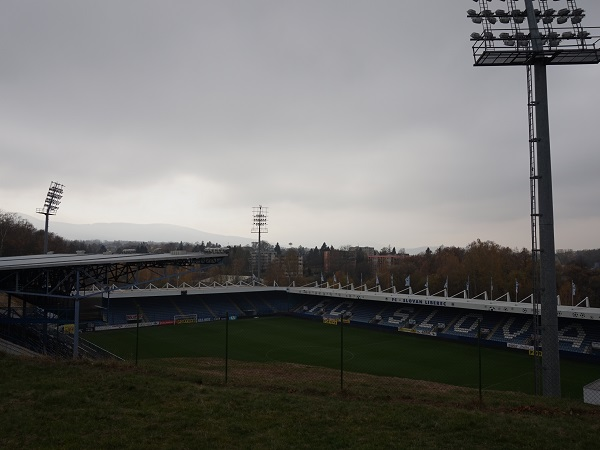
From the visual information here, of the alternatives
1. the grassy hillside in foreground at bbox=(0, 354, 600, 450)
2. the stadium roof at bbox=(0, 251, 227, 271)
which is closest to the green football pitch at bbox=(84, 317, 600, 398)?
the stadium roof at bbox=(0, 251, 227, 271)

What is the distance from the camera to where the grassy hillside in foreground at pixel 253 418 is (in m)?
8.51

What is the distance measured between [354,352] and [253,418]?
30.2m

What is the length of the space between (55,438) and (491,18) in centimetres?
2061

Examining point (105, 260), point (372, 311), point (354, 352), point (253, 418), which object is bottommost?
point (354, 352)

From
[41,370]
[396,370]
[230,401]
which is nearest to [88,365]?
[41,370]

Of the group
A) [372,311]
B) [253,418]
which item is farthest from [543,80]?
[372,311]

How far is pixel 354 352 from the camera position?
127 feet

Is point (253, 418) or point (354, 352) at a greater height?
point (253, 418)

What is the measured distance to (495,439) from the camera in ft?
28.8

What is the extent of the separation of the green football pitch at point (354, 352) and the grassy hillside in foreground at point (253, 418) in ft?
49.6

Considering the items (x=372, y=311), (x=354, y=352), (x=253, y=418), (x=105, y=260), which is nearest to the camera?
(x=253, y=418)

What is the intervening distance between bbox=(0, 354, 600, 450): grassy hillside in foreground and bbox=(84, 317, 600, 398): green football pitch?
1511 cm

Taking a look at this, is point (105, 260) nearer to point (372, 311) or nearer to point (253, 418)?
point (253, 418)

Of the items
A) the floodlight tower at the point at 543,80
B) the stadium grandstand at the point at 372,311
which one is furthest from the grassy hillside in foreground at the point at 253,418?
the stadium grandstand at the point at 372,311
